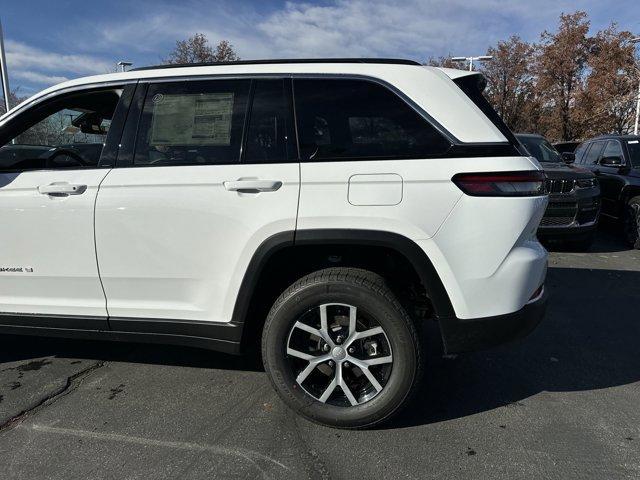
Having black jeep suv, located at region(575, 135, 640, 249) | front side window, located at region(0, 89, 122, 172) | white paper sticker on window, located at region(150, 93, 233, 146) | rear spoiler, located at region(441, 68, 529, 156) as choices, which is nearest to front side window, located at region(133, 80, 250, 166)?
white paper sticker on window, located at region(150, 93, 233, 146)

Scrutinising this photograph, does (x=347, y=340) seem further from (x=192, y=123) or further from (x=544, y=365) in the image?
(x=544, y=365)

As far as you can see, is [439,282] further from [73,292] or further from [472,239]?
[73,292]

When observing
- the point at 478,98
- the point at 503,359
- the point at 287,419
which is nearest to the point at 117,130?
the point at 287,419

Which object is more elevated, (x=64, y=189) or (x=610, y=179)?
(x=64, y=189)

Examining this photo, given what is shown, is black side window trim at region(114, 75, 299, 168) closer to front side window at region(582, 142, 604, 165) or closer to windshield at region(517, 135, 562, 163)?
windshield at region(517, 135, 562, 163)

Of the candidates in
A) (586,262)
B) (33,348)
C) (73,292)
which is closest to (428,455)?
(73,292)

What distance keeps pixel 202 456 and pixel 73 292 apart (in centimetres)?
128

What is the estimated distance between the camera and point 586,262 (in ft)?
22.6

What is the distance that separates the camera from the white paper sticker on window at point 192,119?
2.85 metres

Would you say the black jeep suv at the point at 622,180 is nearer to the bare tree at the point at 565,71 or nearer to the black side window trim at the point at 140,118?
the black side window trim at the point at 140,118

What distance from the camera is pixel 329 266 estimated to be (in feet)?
9.34

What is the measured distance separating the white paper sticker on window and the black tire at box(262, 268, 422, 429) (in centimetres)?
97

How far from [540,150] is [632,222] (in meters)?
1.82

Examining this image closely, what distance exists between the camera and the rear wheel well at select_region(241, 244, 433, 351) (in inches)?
108
